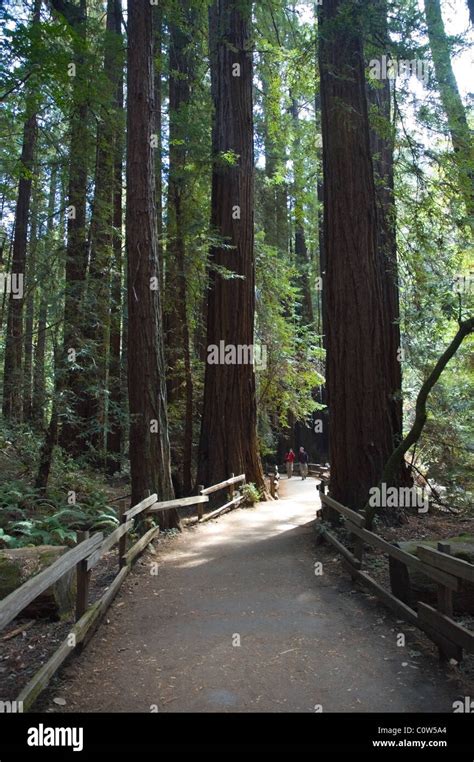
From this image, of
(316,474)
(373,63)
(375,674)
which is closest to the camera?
(375,674)

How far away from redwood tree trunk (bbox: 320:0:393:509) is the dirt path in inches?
81.7

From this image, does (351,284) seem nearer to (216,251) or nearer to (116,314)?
(116,314)

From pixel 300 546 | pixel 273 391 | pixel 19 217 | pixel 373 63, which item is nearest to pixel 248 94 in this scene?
pixel 373 63

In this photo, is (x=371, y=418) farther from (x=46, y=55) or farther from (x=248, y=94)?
(x=248, y=94)

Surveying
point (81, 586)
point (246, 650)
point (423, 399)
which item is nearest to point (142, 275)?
point (423, 399)

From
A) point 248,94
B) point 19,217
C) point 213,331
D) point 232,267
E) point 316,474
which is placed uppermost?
point 248,94

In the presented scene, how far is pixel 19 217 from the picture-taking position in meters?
16.7

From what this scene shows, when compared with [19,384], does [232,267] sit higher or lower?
higher

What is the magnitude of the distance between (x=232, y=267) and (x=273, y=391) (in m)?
5.83

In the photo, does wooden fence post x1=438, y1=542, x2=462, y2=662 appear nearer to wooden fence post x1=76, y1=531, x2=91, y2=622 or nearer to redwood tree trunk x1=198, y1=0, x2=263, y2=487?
wooden fence post x1=76, y1=531, x2=91, y2=622

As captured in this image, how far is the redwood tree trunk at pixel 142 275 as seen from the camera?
1011 centimetres

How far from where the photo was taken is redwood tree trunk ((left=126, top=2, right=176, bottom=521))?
10.1 meters

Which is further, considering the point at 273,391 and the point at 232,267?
the point at 273,391

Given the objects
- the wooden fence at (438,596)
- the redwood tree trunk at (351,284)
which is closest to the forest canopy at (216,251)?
the redwood tree trunk at (351,284)
